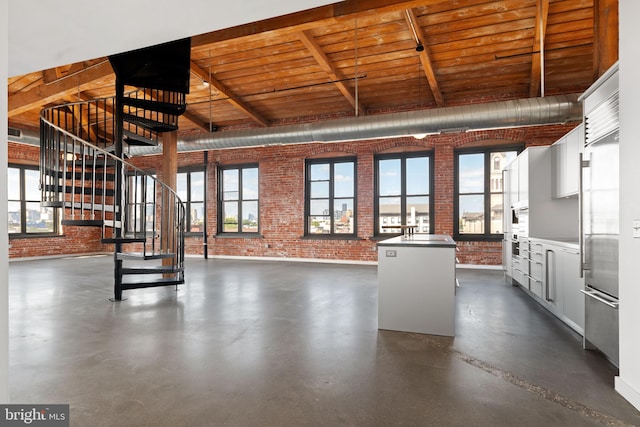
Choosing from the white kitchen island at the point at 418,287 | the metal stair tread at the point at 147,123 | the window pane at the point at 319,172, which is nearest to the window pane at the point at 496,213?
the window pane at the point at 319,172

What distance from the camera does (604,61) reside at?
3.45 meters

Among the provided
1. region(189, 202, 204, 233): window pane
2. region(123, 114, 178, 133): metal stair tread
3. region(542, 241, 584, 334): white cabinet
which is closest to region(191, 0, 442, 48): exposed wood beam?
region(123, 114, 178, 133): metal stair tread

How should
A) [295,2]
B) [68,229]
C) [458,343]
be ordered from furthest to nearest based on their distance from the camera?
[68,229] < [458,343] < [295,2]

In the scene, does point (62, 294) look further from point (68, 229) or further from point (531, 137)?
point (531, 137)

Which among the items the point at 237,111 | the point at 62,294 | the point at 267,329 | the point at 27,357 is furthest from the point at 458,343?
the point at 237,111

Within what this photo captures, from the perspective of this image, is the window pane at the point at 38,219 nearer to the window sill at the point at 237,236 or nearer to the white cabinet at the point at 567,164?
the window sill at the point at 237,236

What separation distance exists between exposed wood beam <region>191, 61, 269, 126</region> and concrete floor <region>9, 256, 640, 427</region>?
14.2ft

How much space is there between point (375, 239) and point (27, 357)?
690 centimetres

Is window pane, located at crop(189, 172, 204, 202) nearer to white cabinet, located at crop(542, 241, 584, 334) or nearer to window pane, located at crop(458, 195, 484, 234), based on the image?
window pane, located at crop(458, 195, 484, 234)

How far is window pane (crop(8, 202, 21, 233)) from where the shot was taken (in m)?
9.34

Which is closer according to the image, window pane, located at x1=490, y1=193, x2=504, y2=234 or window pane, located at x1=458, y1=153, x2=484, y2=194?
window pane, located at x1=490, y1=193, x2=504, y2=234

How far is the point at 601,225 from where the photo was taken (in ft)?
8.54

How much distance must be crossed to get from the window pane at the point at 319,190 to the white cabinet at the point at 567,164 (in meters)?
5.49

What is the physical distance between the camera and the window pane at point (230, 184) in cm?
1005
